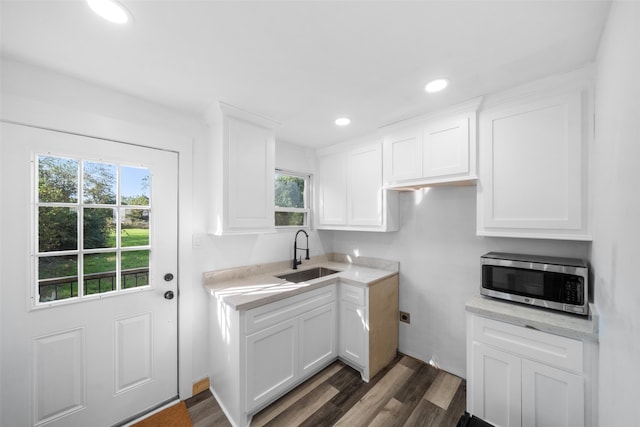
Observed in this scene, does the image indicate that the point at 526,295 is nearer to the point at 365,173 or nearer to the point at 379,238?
the point at 379,238

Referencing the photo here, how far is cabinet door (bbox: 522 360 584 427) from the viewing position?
1.31 meters

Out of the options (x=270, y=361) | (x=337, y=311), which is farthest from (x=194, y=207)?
(x=337, y=311)

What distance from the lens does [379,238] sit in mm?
2795

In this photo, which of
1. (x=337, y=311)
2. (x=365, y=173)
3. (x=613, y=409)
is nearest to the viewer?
(x=613, y=409)

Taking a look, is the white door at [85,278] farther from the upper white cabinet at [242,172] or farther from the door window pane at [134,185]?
the upper white cabinet at [242,172]

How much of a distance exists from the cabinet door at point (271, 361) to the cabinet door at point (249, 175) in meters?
0.86

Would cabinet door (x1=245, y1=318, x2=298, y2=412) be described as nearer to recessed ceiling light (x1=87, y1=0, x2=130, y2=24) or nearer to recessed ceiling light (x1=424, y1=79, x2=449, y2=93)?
recessed ceiling light (x1=87, y1=0, x2=130, y2=24)

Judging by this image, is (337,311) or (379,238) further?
(379,238)

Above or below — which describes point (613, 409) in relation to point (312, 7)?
below

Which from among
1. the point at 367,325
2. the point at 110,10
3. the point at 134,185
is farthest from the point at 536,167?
the point at 134,185

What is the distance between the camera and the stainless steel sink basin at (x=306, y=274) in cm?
262

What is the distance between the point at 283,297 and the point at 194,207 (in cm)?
106

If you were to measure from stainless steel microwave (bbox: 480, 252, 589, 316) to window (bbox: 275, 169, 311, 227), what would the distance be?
195 cm

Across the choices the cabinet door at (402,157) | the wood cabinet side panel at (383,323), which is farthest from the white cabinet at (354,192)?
the wood cabinet side panel at (383,323)
